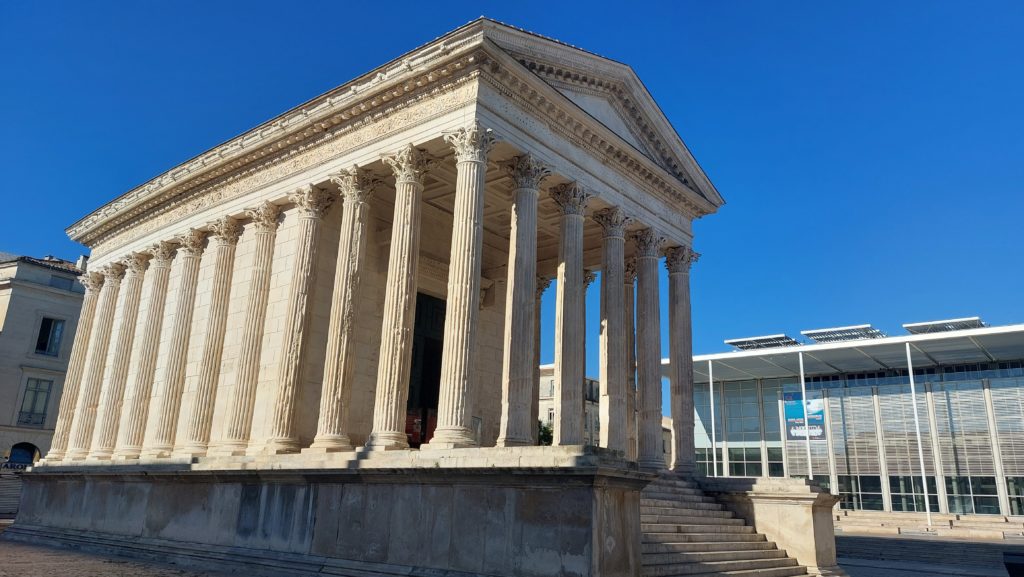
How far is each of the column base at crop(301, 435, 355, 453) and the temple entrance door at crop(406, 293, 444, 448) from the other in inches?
270

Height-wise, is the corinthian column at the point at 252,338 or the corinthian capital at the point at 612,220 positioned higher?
the corinthian capital at the point at 612,220

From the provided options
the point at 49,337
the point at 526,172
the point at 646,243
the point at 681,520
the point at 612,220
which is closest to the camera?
the point at 681,520

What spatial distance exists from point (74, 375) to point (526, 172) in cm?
2038

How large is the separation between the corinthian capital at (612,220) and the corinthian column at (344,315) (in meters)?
6.60

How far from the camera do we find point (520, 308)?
17.5 meters

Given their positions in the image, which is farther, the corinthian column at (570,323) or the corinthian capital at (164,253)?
the corinthian capital at (164,253)

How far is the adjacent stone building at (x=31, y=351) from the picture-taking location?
40250 millimetres

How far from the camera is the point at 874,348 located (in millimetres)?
45688

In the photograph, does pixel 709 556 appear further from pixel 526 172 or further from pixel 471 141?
pixel 471 141

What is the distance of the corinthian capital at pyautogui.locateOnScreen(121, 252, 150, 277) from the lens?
26750mm

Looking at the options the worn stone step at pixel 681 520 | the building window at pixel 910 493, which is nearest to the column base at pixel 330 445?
the worn stone step at pixel 681 520

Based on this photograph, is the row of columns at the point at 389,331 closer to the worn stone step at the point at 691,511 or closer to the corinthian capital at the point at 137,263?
the corinthian capital at the point at 137,263

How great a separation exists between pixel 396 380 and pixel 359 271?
3.51 m

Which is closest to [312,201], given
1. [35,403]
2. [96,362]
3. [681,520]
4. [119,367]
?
[119,367]
